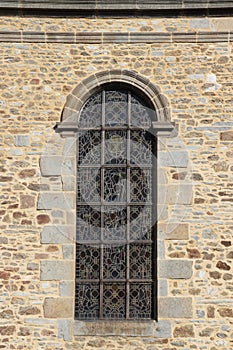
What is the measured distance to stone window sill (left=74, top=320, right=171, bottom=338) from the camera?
8.40 m

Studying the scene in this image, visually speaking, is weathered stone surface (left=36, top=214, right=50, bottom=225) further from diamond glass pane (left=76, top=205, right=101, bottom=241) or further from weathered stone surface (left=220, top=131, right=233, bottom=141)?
weathered stone surface (left=220, top=131, right=233, bottom=141)

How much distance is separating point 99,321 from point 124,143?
2484 mm

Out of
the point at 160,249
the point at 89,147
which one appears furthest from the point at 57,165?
the point at 160,249

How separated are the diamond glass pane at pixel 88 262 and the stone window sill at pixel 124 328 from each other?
0.63 m

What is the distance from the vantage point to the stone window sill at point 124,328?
331 inches

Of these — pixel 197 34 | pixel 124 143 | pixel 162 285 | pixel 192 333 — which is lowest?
pixel 192 333

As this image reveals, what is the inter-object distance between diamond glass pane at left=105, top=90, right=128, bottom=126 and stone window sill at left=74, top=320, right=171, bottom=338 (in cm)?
278

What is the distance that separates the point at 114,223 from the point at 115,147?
42.6 inches

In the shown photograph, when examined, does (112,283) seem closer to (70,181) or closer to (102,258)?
(102,258)

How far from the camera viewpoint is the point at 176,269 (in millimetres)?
8523

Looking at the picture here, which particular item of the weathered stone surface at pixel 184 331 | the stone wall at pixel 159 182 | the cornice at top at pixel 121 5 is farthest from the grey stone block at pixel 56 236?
the cornice at top at pixel 121 5

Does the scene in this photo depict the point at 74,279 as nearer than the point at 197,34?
Yes

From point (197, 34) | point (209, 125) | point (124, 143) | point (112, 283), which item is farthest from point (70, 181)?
point (197, 34)

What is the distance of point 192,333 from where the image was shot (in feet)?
27.5
